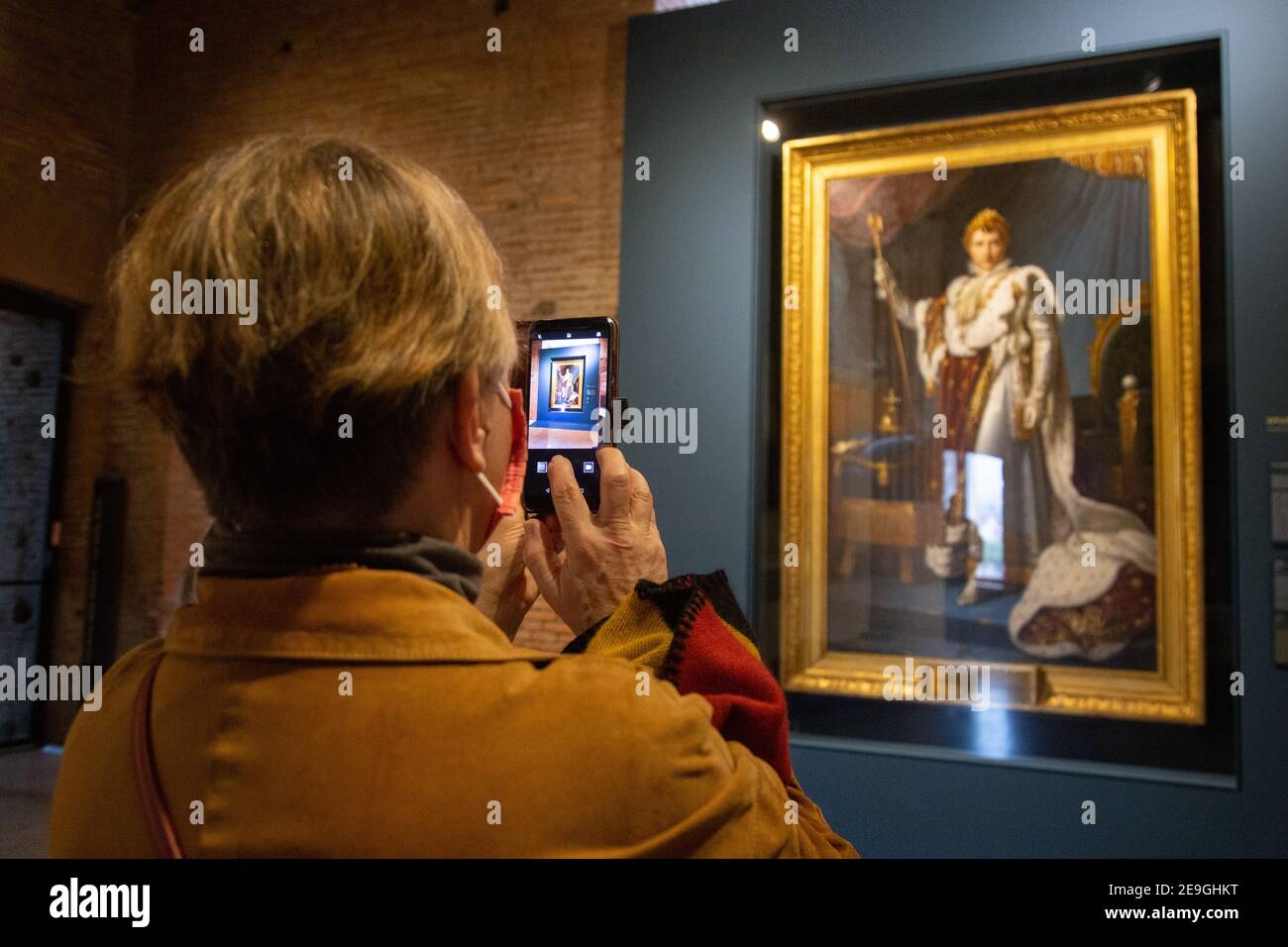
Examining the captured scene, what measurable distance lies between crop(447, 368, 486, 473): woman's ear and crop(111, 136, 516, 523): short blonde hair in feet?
0.05

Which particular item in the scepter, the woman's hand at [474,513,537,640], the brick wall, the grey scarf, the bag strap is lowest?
the bag strap

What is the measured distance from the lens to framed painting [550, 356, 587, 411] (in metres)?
1.73

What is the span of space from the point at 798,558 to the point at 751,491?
42 cm

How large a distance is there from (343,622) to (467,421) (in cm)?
Answer: 25

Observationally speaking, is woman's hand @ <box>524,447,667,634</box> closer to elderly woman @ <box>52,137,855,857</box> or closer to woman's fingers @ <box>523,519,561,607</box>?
woman's fingers @ <box>523,519,561,607</box>

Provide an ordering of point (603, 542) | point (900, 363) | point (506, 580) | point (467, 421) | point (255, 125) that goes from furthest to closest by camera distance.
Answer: point (255, 125) → point (900, 363) → point (506, 580) → point (603, 542) → point (467, 421)

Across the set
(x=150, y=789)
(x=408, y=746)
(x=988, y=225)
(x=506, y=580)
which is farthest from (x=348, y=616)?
(x=988, y=225)

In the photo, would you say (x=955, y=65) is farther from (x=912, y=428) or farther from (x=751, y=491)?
(x=751, y=491)

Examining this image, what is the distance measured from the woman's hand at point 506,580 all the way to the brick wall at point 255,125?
3788 millimetres

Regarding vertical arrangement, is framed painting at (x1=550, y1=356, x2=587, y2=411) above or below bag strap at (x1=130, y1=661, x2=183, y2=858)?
above

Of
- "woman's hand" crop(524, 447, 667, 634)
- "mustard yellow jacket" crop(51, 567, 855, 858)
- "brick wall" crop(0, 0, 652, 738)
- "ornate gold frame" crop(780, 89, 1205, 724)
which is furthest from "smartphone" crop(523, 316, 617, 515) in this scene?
"brick wall" crop(0, 0, 652, 738)

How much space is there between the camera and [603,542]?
1489mm

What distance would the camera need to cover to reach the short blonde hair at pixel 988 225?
4379 mm

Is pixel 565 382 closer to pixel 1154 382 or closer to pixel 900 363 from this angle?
pixel 900 363
